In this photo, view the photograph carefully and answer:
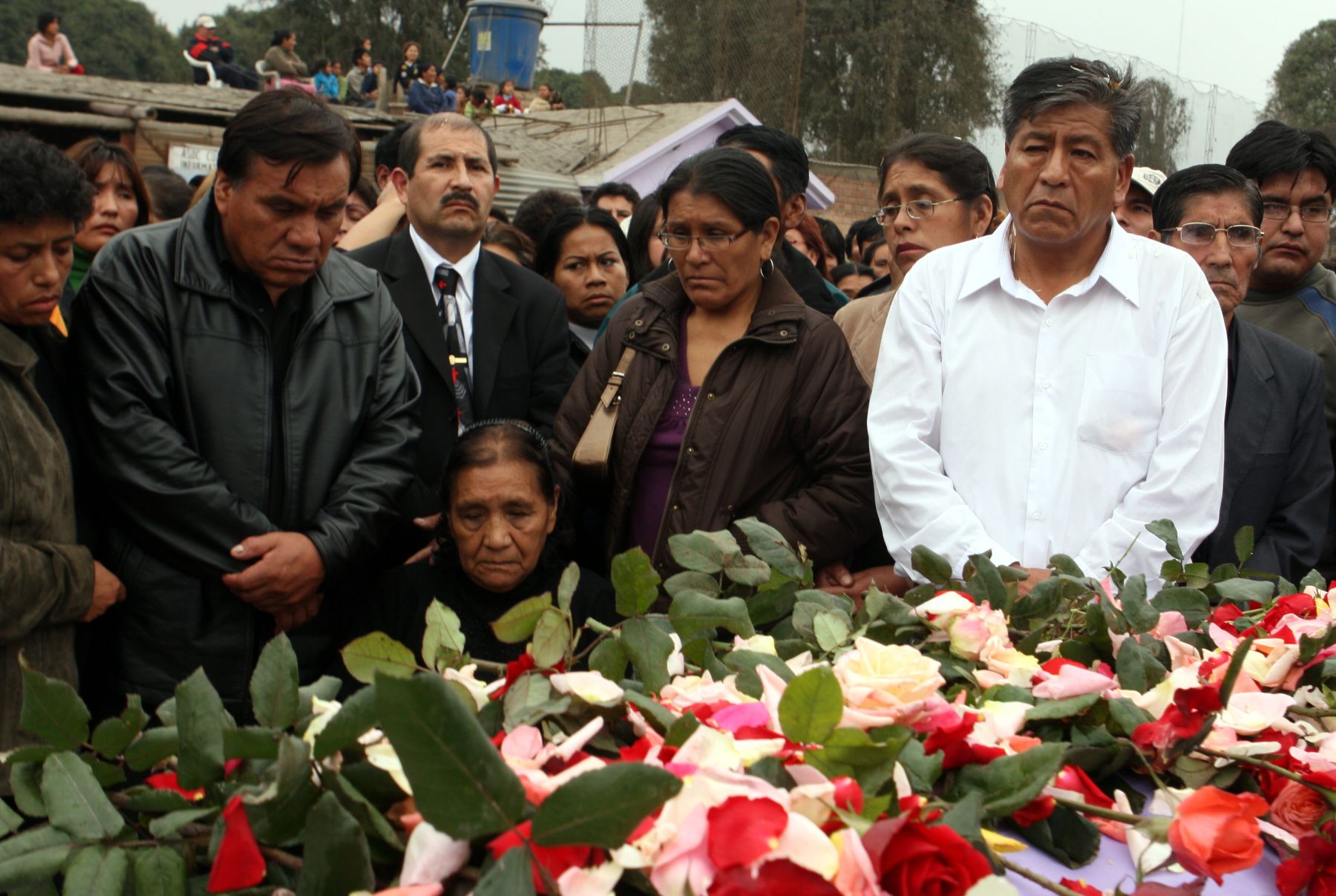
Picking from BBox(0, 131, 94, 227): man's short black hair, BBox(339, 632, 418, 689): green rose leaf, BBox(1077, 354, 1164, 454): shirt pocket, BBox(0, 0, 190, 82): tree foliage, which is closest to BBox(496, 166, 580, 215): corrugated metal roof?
BBox(0, 131, 94, 227): man's short black hair

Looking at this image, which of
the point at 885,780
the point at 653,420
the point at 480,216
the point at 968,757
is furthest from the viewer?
the point at 480,216

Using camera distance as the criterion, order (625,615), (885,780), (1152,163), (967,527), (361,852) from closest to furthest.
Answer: (361,852) → (885,780) → (625,615) → (967,527) → (1152,163)

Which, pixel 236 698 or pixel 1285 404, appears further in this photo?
pixel 1285 404

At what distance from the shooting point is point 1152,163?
16219 millimetres

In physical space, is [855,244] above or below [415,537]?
above

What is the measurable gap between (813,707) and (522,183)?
17031 mm

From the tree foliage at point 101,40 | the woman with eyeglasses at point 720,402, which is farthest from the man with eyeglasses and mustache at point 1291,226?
the tree foliage at point 101,40

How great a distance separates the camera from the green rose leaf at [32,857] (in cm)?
99

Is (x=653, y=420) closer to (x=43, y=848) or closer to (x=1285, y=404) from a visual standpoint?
(x=1285, y=404)

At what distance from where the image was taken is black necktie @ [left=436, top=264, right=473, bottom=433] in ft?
11.9

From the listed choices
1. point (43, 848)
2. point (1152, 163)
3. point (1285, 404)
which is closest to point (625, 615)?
point (43, 848)

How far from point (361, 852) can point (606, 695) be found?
10.7 inches

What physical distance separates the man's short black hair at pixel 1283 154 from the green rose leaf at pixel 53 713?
3884mm

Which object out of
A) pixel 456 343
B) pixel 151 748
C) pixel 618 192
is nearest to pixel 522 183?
pixel 618 192
